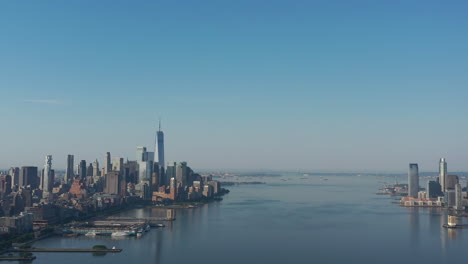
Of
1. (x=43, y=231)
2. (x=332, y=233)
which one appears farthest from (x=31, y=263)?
(x=332, y=233)

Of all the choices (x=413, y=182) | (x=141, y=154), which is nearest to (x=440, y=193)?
(x=413, y=182)

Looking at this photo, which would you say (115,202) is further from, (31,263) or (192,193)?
(31,263)

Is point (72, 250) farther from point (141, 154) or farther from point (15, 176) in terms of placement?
point (141, 154)

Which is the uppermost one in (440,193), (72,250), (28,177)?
(28,177)

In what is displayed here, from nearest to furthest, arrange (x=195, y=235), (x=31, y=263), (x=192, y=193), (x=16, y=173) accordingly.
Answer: (x=31, y=263), (x=195, y=235), (x=192, y=193), (x=16, y=173)

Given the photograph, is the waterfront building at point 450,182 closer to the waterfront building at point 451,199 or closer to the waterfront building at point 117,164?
the waterfront building at point 451,199

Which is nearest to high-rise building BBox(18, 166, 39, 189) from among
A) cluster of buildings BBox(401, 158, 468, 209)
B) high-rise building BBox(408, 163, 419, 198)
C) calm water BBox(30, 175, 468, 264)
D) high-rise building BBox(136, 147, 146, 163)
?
high-rise building BBox(136, 147, 146, 163)

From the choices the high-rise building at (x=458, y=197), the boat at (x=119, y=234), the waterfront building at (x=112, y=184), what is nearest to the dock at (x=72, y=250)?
the boat at (x=119, y=234)
